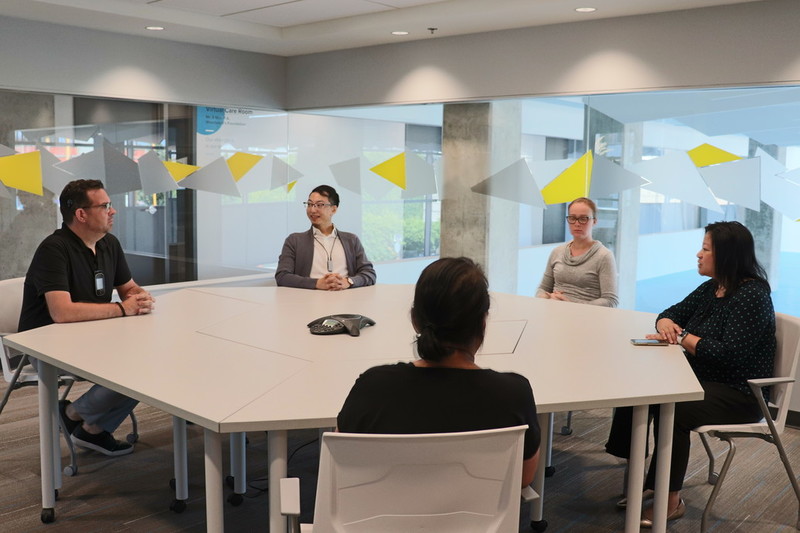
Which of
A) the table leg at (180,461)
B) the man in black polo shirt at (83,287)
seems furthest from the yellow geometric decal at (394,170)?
the table leg at (180,461)

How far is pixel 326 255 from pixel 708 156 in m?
2.37

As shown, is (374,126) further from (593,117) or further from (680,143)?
(680,143)


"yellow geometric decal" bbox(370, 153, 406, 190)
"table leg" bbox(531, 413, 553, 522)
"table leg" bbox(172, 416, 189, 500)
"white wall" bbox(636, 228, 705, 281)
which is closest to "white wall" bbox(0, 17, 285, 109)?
"yellow geometric decal" bbox(370, 153, 406, 190)

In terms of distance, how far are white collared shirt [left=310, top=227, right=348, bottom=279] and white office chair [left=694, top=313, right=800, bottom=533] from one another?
235 cm

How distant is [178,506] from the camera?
3.15m

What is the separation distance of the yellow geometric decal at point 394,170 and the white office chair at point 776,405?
3478 millimetres

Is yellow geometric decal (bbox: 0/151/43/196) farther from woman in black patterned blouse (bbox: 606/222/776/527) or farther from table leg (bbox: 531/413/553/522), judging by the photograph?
woman in black patterned blouse (bbox: 606/222/776/527)

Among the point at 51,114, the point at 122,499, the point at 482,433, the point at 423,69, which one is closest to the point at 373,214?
the point at 423,69

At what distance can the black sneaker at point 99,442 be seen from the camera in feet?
12.3

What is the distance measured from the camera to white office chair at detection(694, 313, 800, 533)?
2.84 metres

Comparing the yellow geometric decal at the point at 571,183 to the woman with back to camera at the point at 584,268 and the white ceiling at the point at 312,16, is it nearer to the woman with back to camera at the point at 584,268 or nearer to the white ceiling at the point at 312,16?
the woman with back to camera at the point at 584,268

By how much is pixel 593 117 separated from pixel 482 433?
381 centimetres

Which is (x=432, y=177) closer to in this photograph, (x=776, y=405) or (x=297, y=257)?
(x=297, y=257)

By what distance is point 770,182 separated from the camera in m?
4.42
